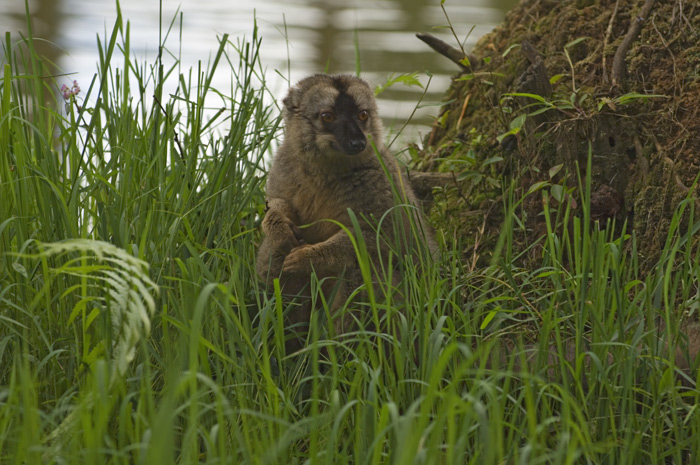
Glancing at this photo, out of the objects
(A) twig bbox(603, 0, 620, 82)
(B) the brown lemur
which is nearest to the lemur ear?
(B) the brown lemur

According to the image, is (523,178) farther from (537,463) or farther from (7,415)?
(7,415)

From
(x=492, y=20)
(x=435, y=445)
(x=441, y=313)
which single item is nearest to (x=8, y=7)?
(x=492, y=20)

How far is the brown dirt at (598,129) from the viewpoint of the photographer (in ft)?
15.0

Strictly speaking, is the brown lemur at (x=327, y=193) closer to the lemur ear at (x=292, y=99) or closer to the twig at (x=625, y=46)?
the lemur ear at (x=292, y=99)

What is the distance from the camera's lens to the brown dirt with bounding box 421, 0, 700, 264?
15.0 ft

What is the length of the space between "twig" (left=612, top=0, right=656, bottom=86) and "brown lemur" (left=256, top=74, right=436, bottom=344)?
114 cm

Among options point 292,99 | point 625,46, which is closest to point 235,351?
point 292,99

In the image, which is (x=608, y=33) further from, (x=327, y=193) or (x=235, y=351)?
(x=235, y=351)

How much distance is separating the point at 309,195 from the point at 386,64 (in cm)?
492

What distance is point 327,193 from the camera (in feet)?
15.3

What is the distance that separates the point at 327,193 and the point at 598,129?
52.2 inches

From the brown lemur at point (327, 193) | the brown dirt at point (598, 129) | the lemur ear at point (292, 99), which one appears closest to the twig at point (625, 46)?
the brown dirt at point (598, 129)

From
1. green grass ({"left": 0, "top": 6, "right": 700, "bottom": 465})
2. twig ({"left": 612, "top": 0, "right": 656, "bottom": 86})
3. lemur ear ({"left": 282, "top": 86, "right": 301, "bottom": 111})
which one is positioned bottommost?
green grass ({"left": 0, "top": 6, "right": 700, "bottom": 465})

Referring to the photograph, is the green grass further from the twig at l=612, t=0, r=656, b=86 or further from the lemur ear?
the twig at l=612, t=0, r=656, b=86
